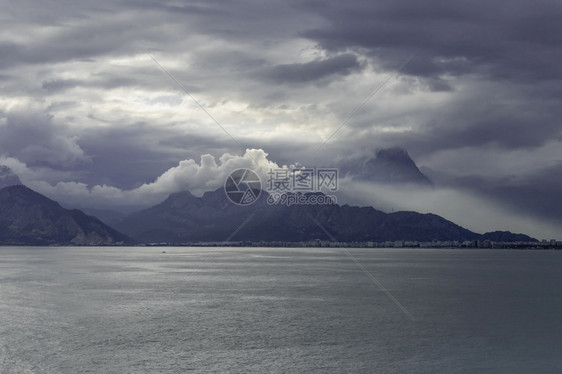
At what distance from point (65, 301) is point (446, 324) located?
7194 cm

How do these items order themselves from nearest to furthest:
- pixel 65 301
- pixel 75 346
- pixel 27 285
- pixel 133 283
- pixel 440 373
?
pixel 440 373, pixel 75 346, pixel 65 301, pixel 27 285, pixel 133 283

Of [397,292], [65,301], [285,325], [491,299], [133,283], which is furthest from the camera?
[133,283]

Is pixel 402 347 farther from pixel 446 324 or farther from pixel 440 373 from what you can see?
pixel 446 324

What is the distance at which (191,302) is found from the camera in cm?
10462

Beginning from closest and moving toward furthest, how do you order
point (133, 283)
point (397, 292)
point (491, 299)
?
point (491, 299), point (397, 292), point (133, 283)

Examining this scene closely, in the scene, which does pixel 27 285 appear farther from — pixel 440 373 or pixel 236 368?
pixel 440 373

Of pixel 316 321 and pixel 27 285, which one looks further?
pixel 27 285

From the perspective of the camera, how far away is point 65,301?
10419 cm

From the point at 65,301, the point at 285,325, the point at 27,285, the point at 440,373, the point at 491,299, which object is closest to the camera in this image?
the point at 440,373

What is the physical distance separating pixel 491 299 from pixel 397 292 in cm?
2185

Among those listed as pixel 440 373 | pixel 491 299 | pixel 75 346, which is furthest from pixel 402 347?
pixel 491 299

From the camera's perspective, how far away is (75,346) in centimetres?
6322

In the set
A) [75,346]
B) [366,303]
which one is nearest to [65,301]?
[75,346]

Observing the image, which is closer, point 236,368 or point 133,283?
point 236,368
